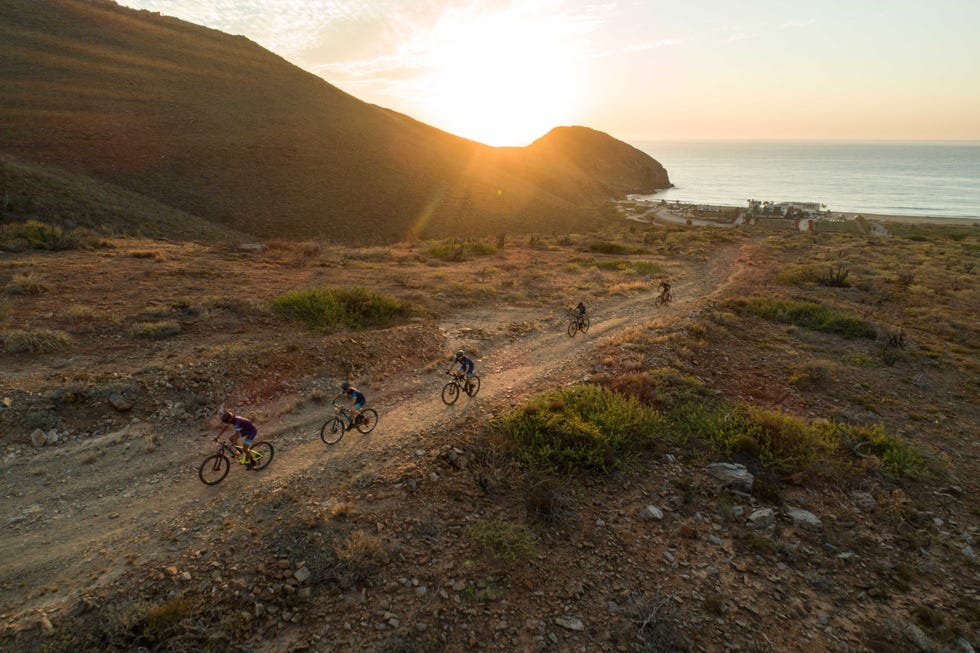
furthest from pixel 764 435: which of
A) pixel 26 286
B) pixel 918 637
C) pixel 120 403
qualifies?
pixel 26 286

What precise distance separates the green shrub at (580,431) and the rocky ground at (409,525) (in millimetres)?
485

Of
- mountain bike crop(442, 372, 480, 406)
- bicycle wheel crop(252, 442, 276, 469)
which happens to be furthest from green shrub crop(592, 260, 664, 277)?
bicycle wheel crop(252, 442, 276, 469)

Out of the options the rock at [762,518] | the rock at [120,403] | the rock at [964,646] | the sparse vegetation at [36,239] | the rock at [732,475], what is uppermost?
the sparse vegetation at [36,239]

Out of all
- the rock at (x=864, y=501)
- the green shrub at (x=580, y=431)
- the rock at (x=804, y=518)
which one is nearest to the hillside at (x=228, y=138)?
the green shrub at (x=580, y=431)

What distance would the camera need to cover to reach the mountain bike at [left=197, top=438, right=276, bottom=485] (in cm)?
945

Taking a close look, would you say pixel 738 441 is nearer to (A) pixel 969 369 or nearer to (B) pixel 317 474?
(B) pixel 317 474

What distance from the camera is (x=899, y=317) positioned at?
23.5 metres

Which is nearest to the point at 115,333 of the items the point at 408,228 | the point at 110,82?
the point at 408,228

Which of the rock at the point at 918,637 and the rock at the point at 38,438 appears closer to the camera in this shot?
the rock at the point at 918,637

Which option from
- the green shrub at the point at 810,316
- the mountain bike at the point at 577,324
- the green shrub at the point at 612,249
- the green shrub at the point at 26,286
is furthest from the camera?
the green shrub at the point at 612,249

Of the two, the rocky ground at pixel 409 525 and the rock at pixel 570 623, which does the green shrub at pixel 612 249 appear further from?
the rock at pixel 570 623

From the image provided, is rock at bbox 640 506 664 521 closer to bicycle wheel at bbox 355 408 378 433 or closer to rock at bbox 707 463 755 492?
rock at bbox 707 463 755 492

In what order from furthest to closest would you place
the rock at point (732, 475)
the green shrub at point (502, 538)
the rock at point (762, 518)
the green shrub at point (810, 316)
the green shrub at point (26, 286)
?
the green shrub at point (810, 316) → the green shrub at point (26, 286) → the rock at point (732, 475) → the rock at point (762, 518) → the green shrub at point (502, 538)

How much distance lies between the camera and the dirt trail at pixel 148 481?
718 centimetres
